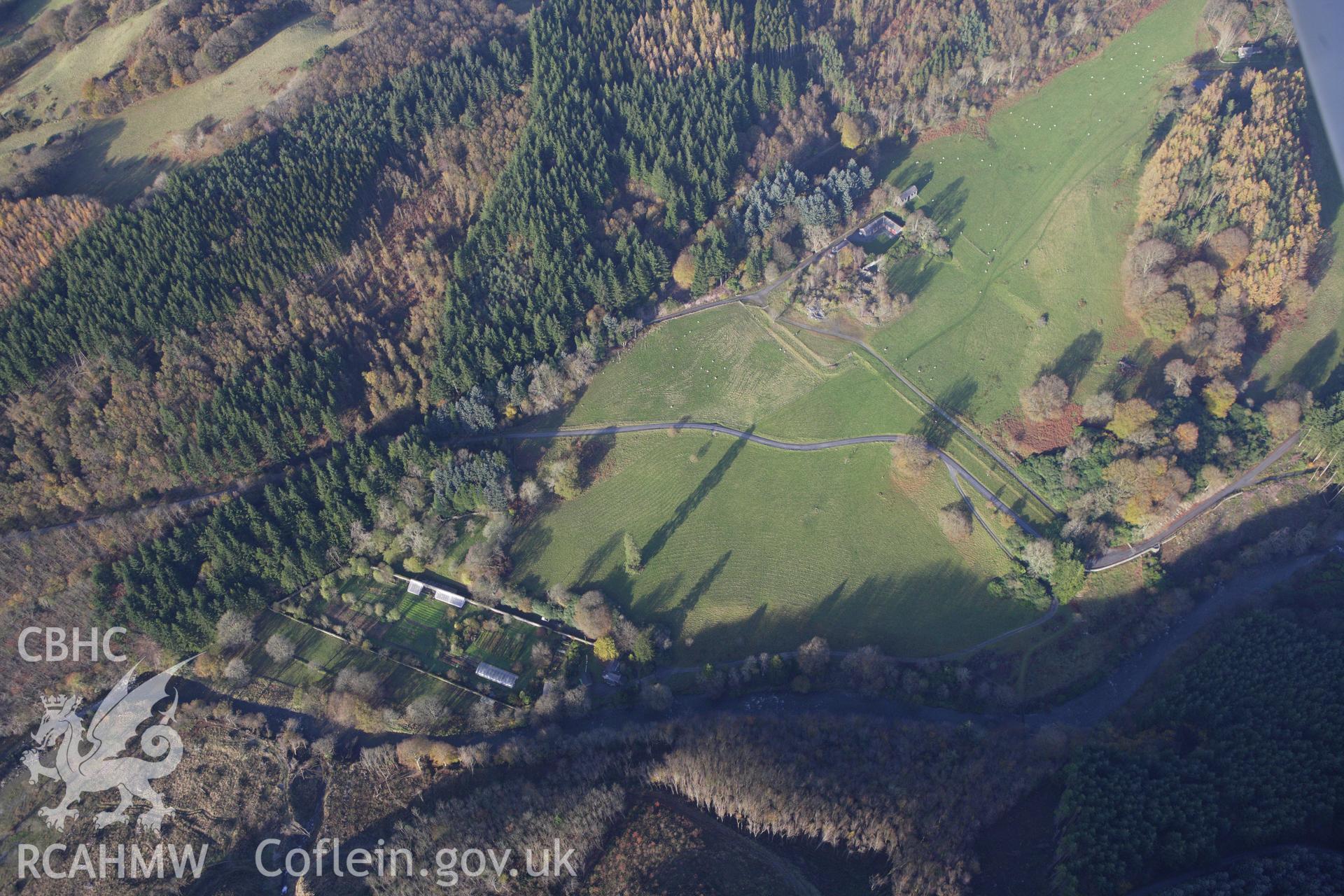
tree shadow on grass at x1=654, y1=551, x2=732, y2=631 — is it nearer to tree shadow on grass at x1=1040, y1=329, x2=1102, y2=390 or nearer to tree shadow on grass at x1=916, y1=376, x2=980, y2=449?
tree shadow on grass at x1=916, y1=376, x2=980, y2=449

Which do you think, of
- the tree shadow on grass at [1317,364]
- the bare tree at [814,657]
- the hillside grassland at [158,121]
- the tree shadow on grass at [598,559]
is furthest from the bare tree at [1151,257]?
the hillside grassland at [158,121]

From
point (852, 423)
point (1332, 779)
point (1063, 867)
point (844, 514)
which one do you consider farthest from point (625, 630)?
point (1332, 779)

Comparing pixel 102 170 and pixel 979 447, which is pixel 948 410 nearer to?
pixel 979 447

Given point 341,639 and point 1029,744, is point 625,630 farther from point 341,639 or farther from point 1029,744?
point 1029,744

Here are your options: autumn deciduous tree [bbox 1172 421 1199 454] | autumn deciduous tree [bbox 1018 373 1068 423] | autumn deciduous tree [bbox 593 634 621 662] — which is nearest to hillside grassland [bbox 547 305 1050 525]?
autumn deciduous tree [bbox 1018 373 1068 423]

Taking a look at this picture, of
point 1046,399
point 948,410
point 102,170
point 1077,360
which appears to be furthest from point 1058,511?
point 102,170

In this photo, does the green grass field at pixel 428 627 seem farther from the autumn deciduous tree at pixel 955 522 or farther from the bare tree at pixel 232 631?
the autumn deciduous tree at pixel 955 522
